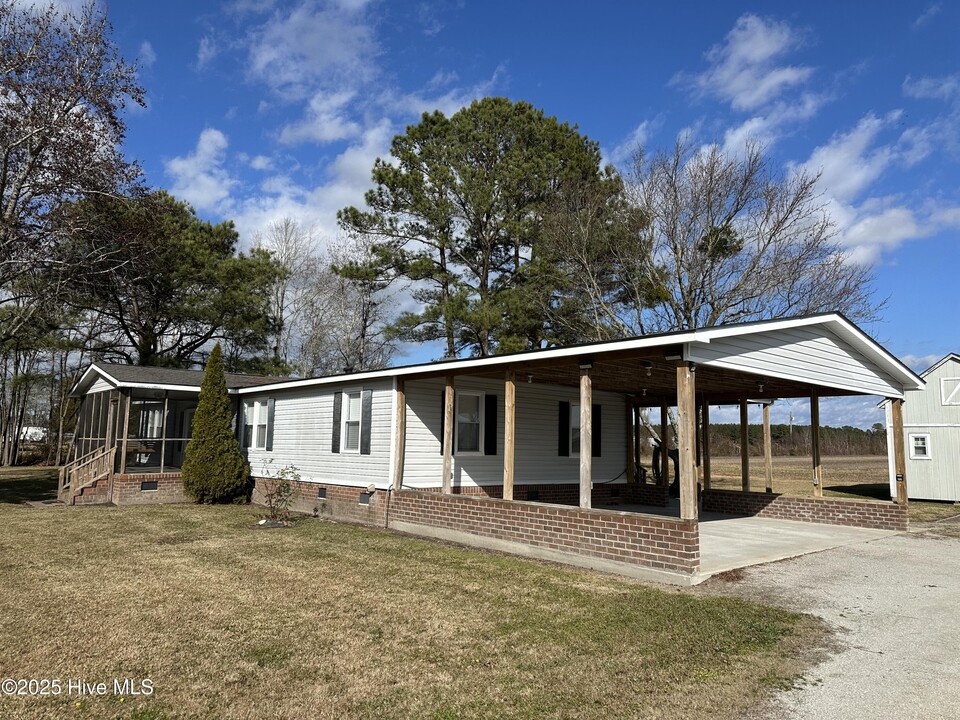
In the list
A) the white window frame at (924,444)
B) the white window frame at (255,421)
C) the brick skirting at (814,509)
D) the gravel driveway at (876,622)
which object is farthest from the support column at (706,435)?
the white window frame at (255,421)

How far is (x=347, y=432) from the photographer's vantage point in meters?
12.9

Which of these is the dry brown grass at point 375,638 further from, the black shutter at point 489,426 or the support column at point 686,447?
the black shutter at point 489,426

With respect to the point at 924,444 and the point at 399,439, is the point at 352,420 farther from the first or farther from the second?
the point at 924,444

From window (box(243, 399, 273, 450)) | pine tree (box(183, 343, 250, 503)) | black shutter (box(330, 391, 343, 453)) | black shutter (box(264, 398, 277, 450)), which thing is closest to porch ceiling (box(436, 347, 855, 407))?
black shutter (box(330, 391, 343, 453))

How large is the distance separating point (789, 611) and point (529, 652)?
2.94 meters

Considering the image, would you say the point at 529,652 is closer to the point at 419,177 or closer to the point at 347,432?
the point at 347,432

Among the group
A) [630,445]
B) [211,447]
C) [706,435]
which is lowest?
[211,447]

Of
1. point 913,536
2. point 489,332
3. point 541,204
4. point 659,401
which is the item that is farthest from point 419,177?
point 913,536

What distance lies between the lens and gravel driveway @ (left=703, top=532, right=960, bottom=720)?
398 cm

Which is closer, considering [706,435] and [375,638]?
[375,638]

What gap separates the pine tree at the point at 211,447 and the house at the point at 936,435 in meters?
18.5

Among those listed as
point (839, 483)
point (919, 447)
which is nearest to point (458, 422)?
point (919, 447)

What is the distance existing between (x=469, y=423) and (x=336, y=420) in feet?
9.47

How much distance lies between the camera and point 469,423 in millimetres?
12367
